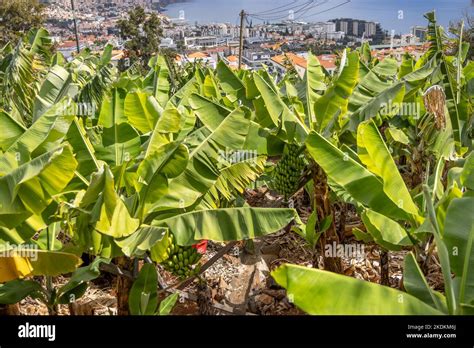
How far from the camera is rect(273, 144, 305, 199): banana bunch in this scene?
14.5ft

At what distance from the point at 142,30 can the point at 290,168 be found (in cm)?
1951

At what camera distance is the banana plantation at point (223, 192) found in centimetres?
262

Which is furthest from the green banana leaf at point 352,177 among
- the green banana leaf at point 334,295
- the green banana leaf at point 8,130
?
the green banana leaf at point 8,130

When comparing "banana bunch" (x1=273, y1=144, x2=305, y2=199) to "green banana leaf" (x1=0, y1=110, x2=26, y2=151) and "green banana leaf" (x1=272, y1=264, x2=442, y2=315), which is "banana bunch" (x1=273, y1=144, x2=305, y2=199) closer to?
"green banana leaf" (x1=272, y1=264, x2=442, y2=315)

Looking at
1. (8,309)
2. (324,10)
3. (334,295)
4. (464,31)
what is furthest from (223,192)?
(324,10)

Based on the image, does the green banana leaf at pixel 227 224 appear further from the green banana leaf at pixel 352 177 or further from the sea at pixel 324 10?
the sea at pixel 324 10

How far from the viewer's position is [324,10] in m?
15.2

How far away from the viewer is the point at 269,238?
21.1 feet

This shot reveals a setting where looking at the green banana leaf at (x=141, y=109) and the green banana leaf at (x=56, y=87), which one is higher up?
the green banana leaf at (x=56, y=87)

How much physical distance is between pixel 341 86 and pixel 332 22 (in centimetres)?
2817

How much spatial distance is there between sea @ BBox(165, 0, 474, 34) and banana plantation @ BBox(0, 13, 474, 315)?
242 centimetres

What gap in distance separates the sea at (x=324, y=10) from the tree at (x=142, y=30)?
1.28 meters
